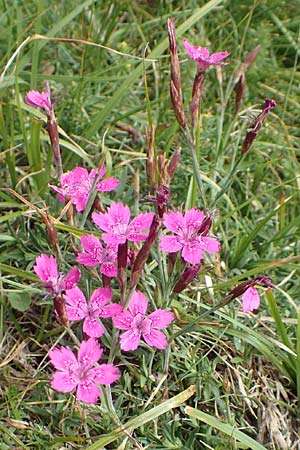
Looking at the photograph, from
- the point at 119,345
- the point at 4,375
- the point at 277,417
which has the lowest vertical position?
the point at 277,417

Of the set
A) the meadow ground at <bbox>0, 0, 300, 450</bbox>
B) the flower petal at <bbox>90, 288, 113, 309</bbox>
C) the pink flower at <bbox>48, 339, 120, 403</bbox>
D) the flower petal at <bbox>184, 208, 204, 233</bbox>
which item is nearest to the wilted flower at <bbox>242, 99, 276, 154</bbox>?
the meadow ground at <bbox>0, 0, 300, 450</bbox>

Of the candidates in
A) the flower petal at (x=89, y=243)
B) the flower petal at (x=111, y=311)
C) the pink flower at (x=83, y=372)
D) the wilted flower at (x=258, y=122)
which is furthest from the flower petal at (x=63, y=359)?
the wilted flower at (x=258, y=122)

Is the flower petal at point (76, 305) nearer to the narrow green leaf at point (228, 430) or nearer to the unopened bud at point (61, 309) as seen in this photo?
the unopened bud at point (61, 309)

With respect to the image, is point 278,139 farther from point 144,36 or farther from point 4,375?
point 4,375

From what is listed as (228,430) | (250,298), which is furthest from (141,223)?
(228,430)

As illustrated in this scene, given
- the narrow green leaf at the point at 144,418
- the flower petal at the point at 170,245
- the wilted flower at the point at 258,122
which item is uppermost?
the wilted flower at the point at 258,122

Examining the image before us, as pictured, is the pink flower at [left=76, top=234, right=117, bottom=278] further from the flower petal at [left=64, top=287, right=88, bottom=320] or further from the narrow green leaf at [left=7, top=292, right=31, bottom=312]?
the narrow green leaf at [left=7, top=292, right=31, bottom=312]

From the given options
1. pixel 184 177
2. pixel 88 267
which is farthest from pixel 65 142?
pixel 88 267
